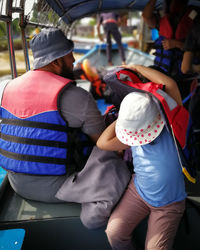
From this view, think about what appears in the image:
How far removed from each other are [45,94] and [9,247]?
3.08ft

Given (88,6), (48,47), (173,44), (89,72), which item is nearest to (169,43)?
(173,44)

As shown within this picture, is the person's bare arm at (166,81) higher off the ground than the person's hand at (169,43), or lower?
lower

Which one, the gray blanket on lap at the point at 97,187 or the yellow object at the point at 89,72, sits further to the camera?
the yellow object at the point at 89,72

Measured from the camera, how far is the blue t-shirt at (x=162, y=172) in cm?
134

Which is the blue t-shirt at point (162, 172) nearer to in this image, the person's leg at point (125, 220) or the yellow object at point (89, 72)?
the person's leg at point (125, 220)

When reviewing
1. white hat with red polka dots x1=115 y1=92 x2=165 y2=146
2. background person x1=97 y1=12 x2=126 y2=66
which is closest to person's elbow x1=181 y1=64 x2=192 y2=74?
white hat with red polka dots x1=115 y1=92 x2=165 y2=146

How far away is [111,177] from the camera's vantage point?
154cm

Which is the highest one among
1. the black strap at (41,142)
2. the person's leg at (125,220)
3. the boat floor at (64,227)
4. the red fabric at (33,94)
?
the red fabric at (33,94)

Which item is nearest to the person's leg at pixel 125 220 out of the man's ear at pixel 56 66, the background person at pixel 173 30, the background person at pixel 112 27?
the man's ear at pixel 56 66

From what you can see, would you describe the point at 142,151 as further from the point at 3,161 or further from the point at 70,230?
the point at 3,161

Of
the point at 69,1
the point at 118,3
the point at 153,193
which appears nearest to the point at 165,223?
the point at 153,193

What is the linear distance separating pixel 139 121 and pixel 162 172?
343mm

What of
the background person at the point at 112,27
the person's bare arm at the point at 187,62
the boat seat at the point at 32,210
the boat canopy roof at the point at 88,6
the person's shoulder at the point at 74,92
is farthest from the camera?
the background person at the point at 112,27

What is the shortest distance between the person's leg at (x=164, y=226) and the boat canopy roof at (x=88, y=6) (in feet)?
7.84
